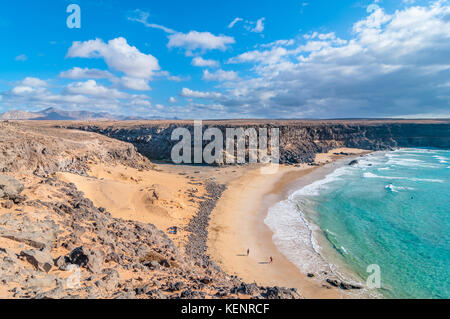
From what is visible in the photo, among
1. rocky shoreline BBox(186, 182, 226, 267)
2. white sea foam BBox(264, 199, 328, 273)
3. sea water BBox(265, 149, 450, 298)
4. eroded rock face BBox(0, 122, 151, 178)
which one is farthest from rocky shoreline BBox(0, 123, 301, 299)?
sea water BBox(265, 149, 450, 298)

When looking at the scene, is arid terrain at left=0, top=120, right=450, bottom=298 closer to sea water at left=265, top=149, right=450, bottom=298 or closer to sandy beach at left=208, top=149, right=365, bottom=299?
sandy beach at left=208, top=149, right=365, bottom=299

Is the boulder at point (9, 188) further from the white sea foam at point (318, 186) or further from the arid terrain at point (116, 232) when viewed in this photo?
the white sea foam at point (318, 186)

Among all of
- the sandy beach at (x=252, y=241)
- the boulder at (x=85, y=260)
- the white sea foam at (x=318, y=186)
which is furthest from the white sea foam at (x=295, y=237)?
the boulder at (x=85, y=260)

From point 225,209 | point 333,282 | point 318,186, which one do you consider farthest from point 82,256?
point 318,186

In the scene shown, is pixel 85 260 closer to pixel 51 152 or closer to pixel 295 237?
pixel 295 237

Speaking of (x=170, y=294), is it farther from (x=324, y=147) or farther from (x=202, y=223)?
(x=324, y=147)
